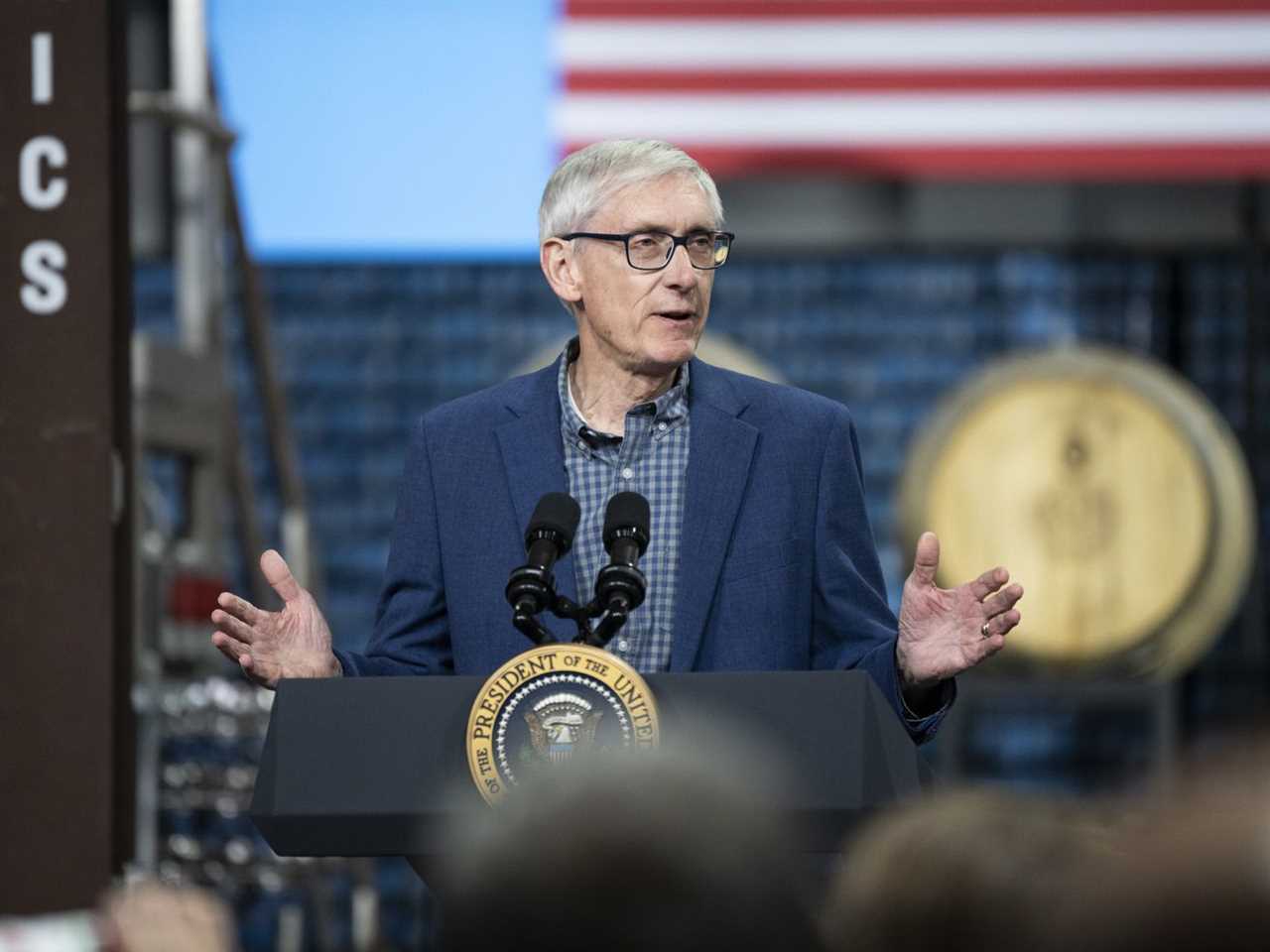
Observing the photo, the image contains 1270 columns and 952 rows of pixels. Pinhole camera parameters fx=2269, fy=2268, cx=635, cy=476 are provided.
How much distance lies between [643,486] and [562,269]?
0.25 m

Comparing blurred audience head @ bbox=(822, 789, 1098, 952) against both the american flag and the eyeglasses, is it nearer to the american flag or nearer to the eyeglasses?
the eyeglasses

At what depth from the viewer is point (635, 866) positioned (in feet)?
2.51

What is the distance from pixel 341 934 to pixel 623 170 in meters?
5.06

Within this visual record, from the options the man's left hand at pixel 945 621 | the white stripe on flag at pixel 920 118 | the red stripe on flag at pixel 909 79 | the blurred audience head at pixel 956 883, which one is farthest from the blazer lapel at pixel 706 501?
the red stripe on flag at pixel 909 79

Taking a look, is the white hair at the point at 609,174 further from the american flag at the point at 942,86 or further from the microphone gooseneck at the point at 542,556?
the american flag at the point at 942,86

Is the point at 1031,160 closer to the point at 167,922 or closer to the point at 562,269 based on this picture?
the point at 562,269

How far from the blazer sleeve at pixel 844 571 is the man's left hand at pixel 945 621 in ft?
0.48

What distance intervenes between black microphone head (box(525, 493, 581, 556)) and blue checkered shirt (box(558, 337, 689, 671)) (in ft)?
0.78

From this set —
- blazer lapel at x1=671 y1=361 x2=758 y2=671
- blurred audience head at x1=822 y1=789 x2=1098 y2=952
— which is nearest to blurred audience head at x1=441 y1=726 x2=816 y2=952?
blurred audience head at x1=822 y1=789 x2=1098 y2=952

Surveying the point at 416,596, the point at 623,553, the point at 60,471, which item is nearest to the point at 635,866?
the point at 623,553

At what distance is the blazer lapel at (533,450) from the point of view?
221 centimetres

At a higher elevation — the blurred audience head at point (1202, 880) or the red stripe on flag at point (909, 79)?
the red stripe on flag at point (909, 79)

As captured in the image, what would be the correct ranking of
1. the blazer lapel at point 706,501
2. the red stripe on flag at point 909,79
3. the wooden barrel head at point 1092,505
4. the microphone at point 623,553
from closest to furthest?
the microphone at point 623,553
the blazer lapel at point 706,501
the red stripe on flag at point 909,79
the wooden barrel head at point 1092,505

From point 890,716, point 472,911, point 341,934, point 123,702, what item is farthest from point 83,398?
point 341,934
